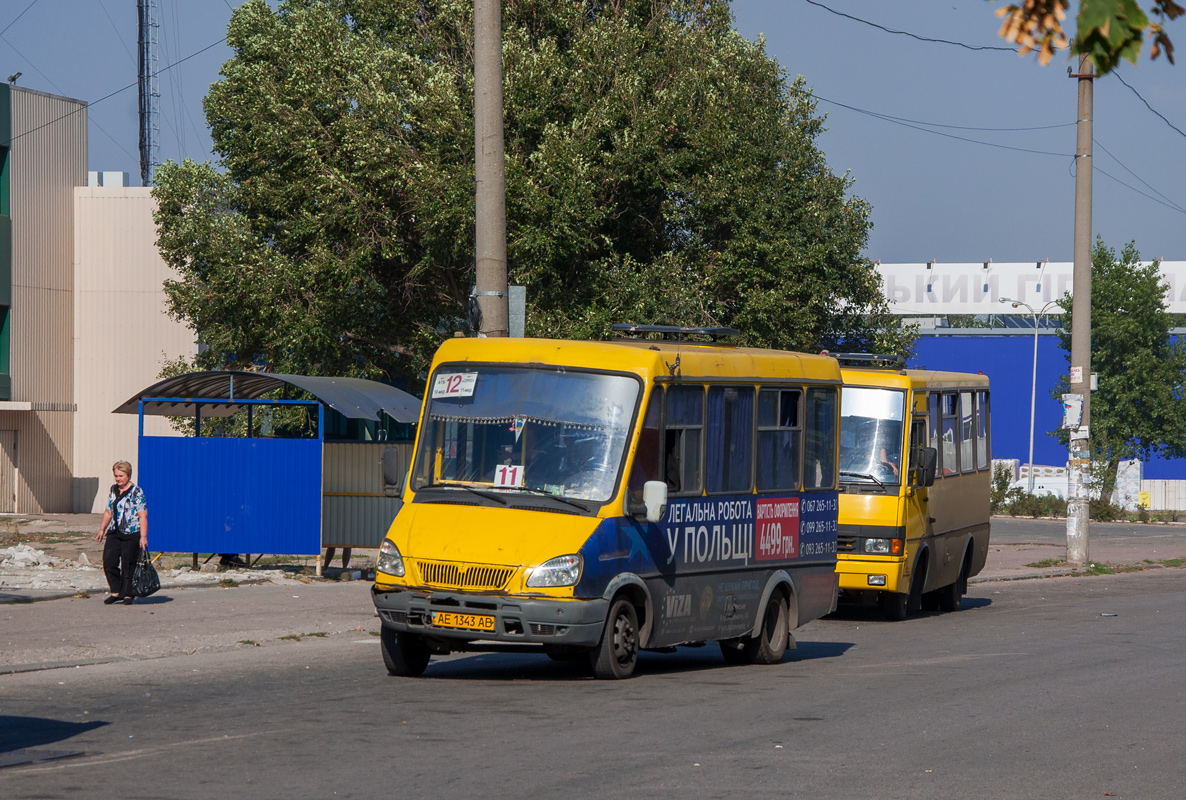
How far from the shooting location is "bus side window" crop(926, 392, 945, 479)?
18656 millimetres

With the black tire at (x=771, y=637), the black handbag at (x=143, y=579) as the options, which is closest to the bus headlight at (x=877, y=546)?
the black tire at (x=771, y=637)

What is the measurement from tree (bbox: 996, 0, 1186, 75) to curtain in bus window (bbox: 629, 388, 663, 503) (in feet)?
27.9

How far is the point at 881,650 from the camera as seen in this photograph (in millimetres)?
14406

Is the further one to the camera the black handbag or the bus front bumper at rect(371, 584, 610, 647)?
the black handbag

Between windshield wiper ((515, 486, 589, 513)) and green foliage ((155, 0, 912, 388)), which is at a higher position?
green foliage ((155, 0, 912, 388))

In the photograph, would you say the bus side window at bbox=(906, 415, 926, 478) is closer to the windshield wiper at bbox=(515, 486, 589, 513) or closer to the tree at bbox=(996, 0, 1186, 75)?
the windshield wiper at bbox=(515, 486, 589, 513)

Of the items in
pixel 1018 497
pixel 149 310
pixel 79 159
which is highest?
pixel 79 159

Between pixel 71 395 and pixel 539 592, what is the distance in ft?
108

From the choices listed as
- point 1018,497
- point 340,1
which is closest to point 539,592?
point 340,1

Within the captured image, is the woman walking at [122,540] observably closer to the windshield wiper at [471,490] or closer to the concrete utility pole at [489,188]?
the concrete utility pole at [489,188]

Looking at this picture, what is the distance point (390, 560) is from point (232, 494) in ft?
29.2

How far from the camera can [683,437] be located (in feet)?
40.1

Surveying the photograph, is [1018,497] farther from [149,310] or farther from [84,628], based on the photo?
[84,628]

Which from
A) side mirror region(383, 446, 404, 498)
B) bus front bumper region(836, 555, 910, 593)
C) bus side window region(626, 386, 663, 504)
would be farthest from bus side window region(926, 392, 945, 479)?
side mirror region(383, 446, 404, 498)
